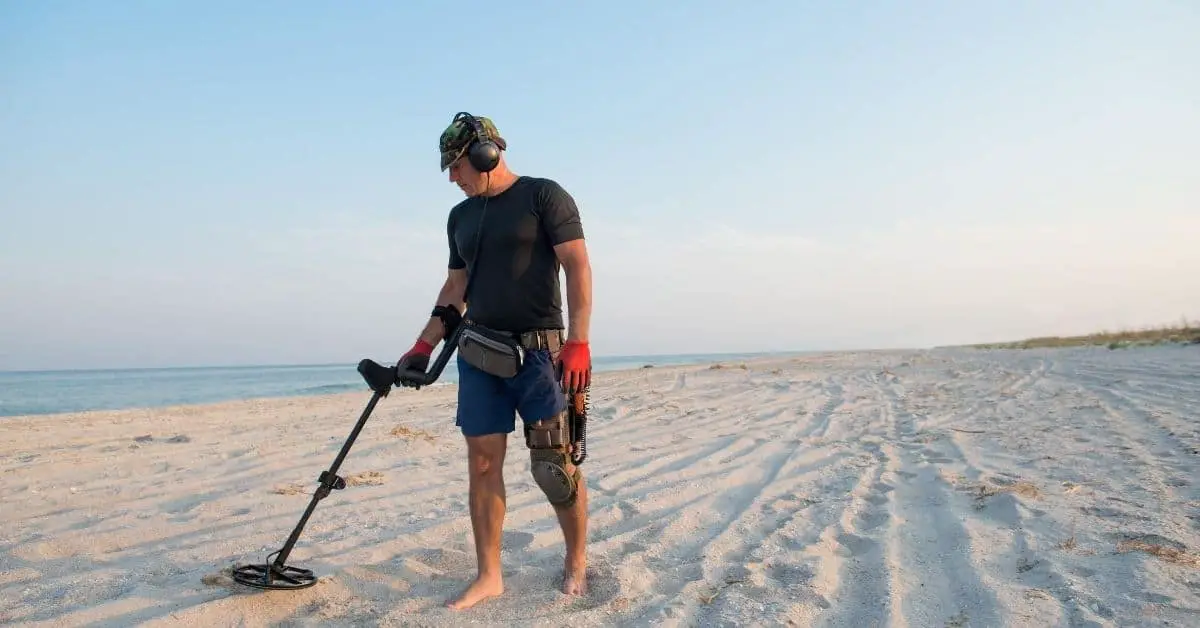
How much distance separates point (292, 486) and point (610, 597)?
305cm

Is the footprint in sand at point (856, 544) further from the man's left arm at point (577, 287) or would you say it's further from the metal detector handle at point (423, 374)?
the metal detector handle at point (423, 374)

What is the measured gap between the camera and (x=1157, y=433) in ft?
19.1

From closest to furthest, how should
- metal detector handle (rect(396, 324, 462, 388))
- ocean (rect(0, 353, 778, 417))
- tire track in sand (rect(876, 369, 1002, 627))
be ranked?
tire track in sand (rect(876, 369, 1002, 627)) → metal detector handle (rect(396, 324, 462, 388)) → ocean (rect(0, 353, 778, 417))

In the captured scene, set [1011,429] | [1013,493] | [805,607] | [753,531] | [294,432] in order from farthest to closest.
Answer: [294,432] → [1011,429] → [1013,493] → [753,531] → [805,607]

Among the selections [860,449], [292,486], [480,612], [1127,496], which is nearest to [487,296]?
[480,612]

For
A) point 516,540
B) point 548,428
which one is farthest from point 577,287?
point 516,540

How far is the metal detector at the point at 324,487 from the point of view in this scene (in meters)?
2.96

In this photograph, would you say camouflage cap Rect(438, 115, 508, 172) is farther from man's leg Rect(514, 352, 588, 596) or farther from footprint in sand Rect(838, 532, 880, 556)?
footprint in sand Rect(838, 532, 880, 556)

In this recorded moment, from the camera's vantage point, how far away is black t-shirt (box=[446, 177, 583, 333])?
9.92 feet

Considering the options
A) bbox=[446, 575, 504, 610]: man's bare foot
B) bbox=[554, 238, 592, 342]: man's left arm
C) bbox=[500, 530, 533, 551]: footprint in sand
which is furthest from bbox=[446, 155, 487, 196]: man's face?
bbox=[500, 530, 533, 551]: footprint in sand

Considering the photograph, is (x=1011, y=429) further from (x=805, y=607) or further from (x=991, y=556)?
(x=805, y=607)

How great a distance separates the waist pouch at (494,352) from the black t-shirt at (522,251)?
0.07 m

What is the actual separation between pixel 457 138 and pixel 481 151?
141 millimetres

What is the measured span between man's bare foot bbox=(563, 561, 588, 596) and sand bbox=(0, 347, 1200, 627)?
0.22 ft
